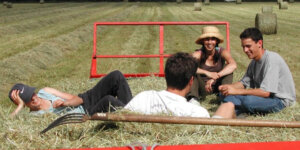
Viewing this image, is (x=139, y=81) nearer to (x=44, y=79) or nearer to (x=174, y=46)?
(x=44, y=79)

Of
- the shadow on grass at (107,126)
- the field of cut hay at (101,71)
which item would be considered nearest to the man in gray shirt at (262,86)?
the field of cut hay at (101,71)

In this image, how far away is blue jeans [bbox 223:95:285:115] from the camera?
559 centimetres

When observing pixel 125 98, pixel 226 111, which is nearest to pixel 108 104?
pixel 125 98

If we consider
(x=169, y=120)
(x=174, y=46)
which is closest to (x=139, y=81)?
(x=169, y=120)

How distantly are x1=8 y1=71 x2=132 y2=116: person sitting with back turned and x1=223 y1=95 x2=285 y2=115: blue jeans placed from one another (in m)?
1.38

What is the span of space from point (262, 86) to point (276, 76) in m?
0.21

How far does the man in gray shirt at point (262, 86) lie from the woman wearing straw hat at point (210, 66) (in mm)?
989

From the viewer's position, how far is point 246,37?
17.8 ft

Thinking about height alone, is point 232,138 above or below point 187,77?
below

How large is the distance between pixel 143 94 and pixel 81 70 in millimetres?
6529

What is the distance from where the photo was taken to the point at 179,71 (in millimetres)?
4152

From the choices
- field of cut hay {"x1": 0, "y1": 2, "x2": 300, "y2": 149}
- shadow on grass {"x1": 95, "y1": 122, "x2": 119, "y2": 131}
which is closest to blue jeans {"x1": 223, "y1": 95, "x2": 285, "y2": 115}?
field of cut hay {"x1": 0, "y1": 2, "x2": 300, "y2": 149}

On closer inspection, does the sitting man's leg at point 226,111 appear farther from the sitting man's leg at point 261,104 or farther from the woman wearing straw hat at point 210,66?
the woman wearing straw hat at point 210,66

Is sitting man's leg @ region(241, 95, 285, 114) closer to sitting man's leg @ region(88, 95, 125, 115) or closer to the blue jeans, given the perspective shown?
the blue jeans
